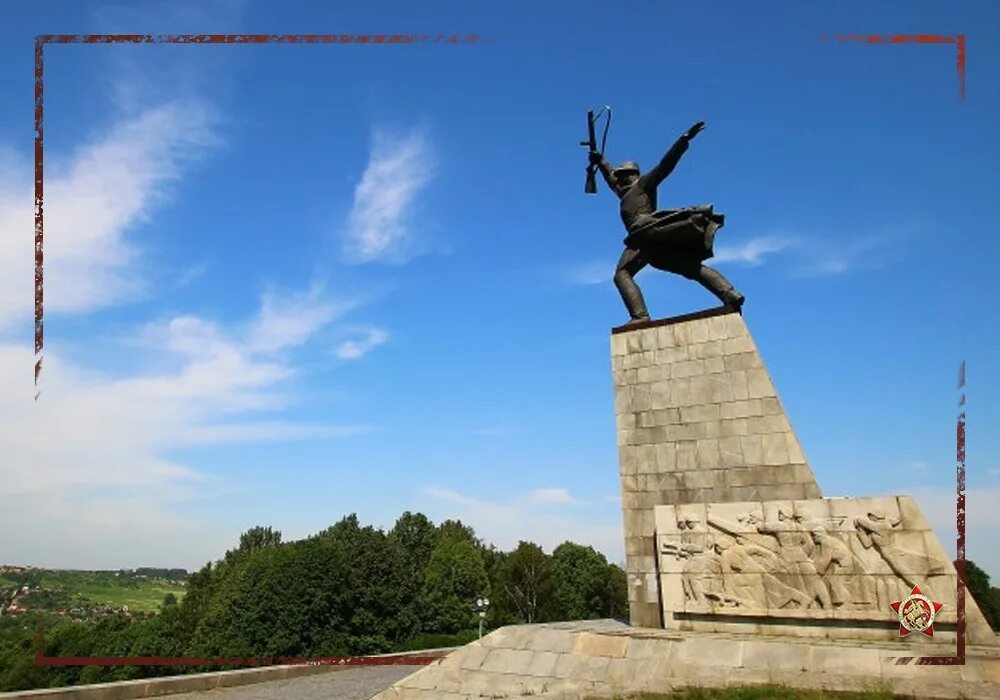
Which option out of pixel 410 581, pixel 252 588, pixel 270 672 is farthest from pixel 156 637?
pixel 270 672

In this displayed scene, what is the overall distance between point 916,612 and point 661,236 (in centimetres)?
758

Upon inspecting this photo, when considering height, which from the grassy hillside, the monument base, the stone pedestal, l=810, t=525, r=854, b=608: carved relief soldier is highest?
the stone pedestal

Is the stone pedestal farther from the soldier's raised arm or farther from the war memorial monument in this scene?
the soldier's raised arm

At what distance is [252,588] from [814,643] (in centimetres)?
3007

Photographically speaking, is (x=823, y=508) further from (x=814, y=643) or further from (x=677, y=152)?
(x=677, y=152)

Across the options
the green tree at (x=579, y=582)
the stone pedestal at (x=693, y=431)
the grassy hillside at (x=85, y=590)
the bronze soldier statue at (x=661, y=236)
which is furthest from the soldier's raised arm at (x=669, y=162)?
Answer: the green tree at (x=579, y=582)

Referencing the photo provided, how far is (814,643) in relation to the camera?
32.9ft

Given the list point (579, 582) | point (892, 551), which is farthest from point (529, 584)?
point (892, 551)

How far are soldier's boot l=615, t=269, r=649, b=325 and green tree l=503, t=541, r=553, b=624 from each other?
4195 centimetres

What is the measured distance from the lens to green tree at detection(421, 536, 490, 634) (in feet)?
171

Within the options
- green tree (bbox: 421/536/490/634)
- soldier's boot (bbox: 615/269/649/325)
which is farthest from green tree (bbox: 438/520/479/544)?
soldier's boot (bbox: 615/269/649/325)

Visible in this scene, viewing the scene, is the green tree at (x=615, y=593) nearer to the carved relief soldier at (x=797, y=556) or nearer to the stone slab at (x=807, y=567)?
the stone slab at (x=807, y=567)

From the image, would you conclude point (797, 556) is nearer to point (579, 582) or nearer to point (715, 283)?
point (715, 283)

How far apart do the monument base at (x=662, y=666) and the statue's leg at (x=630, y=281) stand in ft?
19.9
